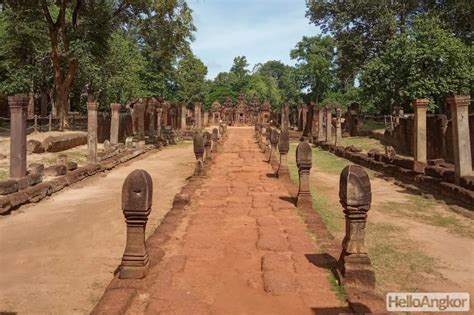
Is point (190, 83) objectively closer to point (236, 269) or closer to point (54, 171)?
point (54, 171)

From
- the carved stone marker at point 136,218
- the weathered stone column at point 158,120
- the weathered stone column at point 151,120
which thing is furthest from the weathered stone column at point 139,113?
the carved stone marker at point 136,218

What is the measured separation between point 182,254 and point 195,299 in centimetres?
139

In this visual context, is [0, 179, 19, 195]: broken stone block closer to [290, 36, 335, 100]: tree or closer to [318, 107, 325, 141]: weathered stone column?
[318, 107, 325, 141]: weathered stone column

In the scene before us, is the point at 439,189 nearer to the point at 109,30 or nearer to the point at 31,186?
the point at 31,186

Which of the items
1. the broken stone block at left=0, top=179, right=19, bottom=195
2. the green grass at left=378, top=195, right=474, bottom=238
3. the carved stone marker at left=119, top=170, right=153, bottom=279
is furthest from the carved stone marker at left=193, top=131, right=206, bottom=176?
the carved stone marker at left=119, top=170, right=153, bottom=279

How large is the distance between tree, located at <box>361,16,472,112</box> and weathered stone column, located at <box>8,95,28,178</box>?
20536 millimetres

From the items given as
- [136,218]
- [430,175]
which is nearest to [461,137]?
[430,175]

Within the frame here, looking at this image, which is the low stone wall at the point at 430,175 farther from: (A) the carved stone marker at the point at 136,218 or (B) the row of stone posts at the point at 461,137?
(A) the carved stone marker at the point at 136,218

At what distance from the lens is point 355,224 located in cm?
481

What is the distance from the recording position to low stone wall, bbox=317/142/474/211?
948 centimetres

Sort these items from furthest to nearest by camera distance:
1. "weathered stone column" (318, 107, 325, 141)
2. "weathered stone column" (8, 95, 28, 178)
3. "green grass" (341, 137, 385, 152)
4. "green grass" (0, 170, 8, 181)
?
"weathered stone column" (318, 107, 325, 141)
"green grass" (341, 137, 385, 152)
"green grass" (0, 170, 8, 181)
"weathered stone column" (8, 95, 28, 178)

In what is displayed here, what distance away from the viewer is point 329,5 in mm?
35031

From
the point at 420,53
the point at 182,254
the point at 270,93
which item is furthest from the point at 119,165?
the point at 270,93

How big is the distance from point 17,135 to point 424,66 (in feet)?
71.1
